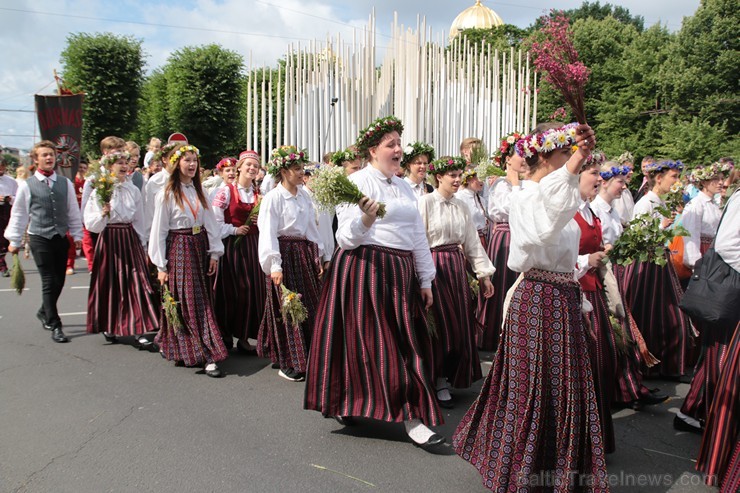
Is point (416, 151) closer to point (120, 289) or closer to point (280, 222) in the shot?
point (280, 222)

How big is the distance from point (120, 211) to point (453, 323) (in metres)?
3.82

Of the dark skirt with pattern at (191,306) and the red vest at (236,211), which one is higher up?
the red vest at (236,211)

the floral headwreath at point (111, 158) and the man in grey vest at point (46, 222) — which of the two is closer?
the floral headwreath at point (111, 158)

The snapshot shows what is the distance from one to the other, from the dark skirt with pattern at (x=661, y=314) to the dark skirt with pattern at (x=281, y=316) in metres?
2.98

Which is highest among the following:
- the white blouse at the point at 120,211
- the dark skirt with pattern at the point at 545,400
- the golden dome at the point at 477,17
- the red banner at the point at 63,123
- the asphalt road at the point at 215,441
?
the golden dome at the point at 477,17

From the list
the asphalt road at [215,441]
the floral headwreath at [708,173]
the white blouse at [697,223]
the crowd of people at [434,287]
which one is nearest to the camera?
the crowd of people at [434,287]

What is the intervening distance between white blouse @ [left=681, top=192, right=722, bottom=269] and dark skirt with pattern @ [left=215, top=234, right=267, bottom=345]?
13.3ft

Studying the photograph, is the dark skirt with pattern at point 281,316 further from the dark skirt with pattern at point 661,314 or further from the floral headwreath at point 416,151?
the dark skirt with pattern at point 661,314

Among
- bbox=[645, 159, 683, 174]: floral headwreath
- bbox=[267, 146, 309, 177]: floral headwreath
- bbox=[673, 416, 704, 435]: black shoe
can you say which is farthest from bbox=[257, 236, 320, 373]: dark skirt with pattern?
bbox=[645, 159, 683, 174]: floral headwreath

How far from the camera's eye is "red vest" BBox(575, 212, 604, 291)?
4.27 metres

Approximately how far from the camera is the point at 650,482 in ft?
11.5

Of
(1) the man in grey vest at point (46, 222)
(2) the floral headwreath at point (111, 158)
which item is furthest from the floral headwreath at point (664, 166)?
(1) the man in grey vest at point (46, 222)

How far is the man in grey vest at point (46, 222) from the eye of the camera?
267 inches

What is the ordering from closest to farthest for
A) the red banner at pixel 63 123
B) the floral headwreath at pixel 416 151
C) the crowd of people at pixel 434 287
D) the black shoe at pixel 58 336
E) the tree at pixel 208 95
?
the crowd of people at pixel 434 287, the floral headwreath at pixel 416 151, the black shoe at pixel 58 336, the red banner at pixel 63 123, the tree at pixel 208 95
